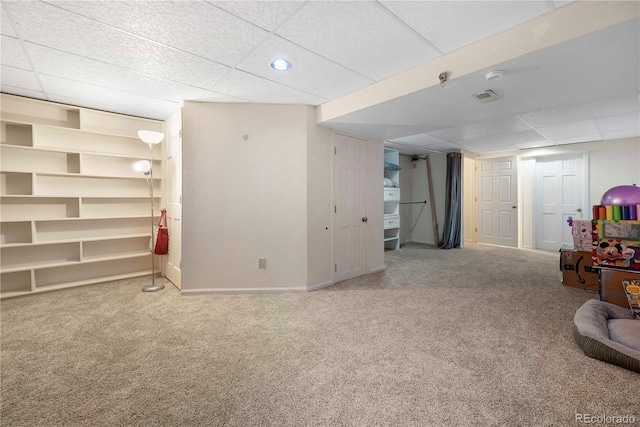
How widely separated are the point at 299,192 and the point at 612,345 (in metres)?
2.94

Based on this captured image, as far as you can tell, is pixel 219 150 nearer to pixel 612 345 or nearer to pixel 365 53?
pixel 365 53

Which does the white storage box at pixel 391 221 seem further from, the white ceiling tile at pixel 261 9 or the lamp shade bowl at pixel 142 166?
the white ceiling tile at pixel 261 9

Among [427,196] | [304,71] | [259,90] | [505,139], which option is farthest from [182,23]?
[427,196]

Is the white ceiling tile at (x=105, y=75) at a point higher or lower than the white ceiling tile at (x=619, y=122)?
higher

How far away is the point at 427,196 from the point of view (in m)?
7.20

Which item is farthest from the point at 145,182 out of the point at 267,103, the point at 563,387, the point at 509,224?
the point at 509,224

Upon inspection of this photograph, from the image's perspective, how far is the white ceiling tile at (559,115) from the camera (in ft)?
10.9

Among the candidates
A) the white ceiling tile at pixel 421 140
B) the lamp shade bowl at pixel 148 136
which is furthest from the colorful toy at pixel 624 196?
the lamp shade bowl at pixel 148 136

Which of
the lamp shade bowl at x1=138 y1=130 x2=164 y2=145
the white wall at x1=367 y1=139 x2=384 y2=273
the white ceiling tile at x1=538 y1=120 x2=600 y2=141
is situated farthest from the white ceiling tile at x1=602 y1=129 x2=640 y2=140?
the lamp shade bowl at x1=138 y1=130 x2=164 y2=145

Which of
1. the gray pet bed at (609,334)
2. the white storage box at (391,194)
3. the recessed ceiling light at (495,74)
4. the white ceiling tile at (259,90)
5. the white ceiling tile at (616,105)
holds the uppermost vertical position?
the white ceiling tile at (259,90)

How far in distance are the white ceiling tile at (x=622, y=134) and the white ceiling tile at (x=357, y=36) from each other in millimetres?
4662

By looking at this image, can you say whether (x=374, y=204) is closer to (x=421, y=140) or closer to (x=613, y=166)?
(x=421, y=140)

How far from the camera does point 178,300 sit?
315 centimetres

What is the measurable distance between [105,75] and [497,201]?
7.55 meters
